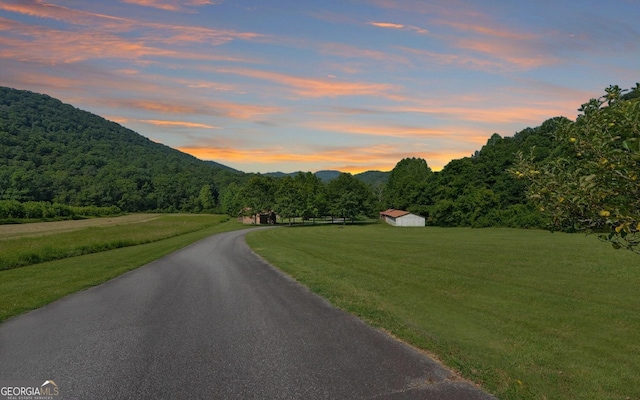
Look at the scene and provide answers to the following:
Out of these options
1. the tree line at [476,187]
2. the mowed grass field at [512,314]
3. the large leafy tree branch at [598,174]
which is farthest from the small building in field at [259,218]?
the large leafy tree branch at [598,174]

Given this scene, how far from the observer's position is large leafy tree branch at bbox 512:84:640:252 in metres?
5.71

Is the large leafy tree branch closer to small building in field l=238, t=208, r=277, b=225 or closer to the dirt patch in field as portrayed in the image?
the dirt patch in field

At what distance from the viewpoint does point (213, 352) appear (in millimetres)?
9484

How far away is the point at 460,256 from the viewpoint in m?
30.7

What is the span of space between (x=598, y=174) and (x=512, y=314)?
332 inches

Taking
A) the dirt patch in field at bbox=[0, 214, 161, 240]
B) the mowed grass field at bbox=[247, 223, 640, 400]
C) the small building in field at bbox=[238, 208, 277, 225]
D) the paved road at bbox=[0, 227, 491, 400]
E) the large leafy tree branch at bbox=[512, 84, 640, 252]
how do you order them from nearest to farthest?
the large leafy tree branch at bbox=[512, 84, 640, 252] < the paved road at bbox=[0, 227, 491, 400] < the mowed grass field at bbox=[247, 223, 640, 400] < the dirt patch in field at bbox=[0, 214, 161, 240] < the small building in field at bbox=[238, 208, 277, 225]

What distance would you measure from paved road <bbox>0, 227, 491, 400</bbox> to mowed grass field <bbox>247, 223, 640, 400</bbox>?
1105 millimetres

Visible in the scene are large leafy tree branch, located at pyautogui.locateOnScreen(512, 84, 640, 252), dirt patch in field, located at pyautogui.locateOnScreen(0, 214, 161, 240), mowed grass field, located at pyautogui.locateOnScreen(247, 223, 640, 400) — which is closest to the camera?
large leafy tree branch, located at pyautogui.locateOnScreen(512, 84, 640, 252)

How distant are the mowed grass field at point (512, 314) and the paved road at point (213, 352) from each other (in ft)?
3.63

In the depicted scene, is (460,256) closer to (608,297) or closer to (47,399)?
(608,297)

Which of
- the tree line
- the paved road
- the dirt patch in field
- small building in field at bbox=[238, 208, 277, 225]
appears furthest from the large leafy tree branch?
small building in field at bbox=[238, 208, 277, 225]

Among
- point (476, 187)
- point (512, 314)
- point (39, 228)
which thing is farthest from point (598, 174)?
point (39, 228)

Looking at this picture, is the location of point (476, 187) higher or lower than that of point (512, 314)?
higher

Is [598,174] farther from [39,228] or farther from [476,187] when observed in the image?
[39,228]
